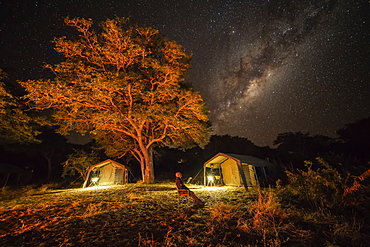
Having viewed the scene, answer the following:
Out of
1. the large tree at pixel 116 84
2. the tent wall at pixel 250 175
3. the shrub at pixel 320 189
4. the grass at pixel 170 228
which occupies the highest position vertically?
the large tree at pixel 116 84

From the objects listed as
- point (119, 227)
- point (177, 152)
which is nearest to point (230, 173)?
point (119, 227)

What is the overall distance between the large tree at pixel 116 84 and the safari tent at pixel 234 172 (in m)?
3.20

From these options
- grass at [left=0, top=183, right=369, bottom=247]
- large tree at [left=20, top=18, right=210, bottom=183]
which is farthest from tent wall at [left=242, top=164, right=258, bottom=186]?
grass at [left=0, top=183, right=369, bottom=247]

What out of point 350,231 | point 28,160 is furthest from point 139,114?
point 28,160

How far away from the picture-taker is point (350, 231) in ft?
10.3

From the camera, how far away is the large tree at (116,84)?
1025 centimetres

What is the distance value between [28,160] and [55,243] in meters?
40.0

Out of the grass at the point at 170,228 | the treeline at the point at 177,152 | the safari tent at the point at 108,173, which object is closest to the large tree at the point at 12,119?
the grass at the point at 170,228

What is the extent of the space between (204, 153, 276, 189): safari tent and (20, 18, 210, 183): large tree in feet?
10.5

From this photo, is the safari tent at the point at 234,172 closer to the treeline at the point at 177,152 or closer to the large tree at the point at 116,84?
the large tree at the point at 116,84

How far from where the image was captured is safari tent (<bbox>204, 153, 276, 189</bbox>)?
13852 mm

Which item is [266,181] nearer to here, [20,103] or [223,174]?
[223,174]

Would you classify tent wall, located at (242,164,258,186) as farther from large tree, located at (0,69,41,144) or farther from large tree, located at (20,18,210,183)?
large tree, located at (0,69,41,144)

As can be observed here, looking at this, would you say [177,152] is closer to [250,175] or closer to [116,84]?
[250,175]
